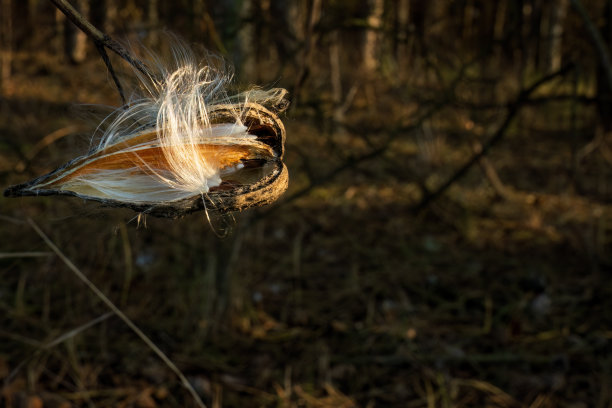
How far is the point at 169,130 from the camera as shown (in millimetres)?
739

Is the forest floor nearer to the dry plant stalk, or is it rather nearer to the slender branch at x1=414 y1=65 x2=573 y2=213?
the slender branch at x1=414 y1=65 x2=573 y2=213

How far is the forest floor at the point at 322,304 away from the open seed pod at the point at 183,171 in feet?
3.80

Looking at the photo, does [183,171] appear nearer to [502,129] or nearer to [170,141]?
[170,141]

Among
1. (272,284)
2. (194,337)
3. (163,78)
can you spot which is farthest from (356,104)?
(163,78)

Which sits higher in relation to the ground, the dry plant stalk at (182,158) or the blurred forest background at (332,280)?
the dry plant stalk at (182,158)

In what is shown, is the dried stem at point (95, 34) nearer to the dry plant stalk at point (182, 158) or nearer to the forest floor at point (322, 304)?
the dry plant stalk at point (182, 158)

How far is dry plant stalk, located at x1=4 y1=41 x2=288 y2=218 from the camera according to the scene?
2.32ft

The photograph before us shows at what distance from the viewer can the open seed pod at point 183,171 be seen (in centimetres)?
71

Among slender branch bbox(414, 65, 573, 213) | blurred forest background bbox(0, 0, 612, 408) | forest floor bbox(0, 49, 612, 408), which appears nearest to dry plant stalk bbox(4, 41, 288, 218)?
blurred forest background bbox(0, 0, 612, 408)

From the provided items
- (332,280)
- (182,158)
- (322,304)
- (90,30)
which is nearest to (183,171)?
(182,158)

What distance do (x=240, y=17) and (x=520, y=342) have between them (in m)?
2.32

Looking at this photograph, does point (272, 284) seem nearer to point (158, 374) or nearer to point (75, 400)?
point (158, 374)

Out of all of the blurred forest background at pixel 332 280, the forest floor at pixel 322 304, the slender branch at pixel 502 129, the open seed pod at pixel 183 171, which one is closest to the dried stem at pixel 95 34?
the open seed pod at pixel 183 171

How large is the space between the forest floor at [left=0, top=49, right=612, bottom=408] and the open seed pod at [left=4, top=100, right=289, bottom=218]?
3.80 feet
